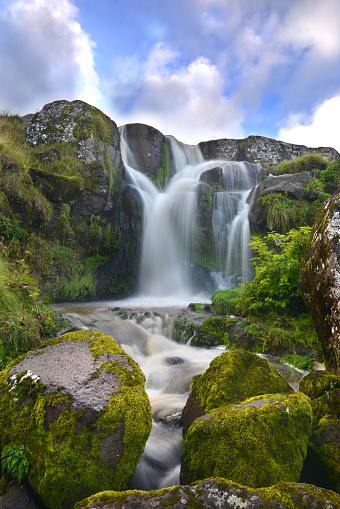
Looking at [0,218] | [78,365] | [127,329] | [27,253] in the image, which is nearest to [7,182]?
[0,218]

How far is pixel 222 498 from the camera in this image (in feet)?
4.57

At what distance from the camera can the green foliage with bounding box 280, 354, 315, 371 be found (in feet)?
14.6

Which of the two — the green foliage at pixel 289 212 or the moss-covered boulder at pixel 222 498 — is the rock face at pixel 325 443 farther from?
the green foliage at pixel 289 212

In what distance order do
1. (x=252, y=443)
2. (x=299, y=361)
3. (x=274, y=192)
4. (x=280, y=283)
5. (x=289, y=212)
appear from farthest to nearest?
1. (x=274, y=192)
2. (x=289, y=212)
3. (x=280, y=283)
4. (x=299, y=361)
5. (x=252, y=443)

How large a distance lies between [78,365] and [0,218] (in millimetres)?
7446

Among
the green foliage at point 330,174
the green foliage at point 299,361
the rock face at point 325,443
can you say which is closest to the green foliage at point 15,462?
the rock face at point 325,443

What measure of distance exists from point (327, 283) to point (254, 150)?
20893 millimetres

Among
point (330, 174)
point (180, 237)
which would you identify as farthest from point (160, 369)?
point (330, 174)

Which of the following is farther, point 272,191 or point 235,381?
point 272,191

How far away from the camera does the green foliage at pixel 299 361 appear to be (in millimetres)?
4441

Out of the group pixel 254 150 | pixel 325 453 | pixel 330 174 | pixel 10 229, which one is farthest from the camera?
pixel 254 150

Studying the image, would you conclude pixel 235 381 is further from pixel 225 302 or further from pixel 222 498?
pixel 225 302

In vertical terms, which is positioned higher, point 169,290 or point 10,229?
point 10,229

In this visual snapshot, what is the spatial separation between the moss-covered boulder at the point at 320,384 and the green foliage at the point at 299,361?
160cm
